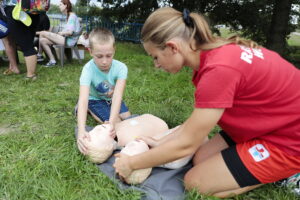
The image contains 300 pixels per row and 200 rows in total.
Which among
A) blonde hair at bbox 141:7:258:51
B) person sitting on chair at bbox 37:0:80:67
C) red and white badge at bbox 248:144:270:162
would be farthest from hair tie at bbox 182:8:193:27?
person sitting on chair at bbox 37:0:80:67

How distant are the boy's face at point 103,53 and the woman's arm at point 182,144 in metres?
0.97

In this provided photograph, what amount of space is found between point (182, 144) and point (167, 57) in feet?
1.54

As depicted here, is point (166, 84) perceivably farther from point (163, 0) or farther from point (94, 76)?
point (163, 0)

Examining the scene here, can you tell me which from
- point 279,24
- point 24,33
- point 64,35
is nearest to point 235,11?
point 279,24

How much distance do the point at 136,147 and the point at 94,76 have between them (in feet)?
3.20

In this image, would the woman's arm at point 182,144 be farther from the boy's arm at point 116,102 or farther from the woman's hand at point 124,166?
the boy's arm at point 116,102

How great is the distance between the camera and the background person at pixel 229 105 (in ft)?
4.60

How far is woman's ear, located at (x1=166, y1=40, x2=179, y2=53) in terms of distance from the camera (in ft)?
4.78

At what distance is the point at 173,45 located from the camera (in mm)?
1470

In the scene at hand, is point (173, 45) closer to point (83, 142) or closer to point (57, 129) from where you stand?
point (83, 142)

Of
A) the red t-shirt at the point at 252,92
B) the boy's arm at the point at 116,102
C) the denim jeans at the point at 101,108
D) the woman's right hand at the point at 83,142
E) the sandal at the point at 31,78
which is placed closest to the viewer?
the red t-shirt at the point at 252,92

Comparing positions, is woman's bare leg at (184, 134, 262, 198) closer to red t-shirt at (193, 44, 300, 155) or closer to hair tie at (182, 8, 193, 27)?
red t-shirt at (193, 44, 300, 155)

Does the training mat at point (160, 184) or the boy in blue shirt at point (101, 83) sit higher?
the boy in blue shirt at point (101, 83)

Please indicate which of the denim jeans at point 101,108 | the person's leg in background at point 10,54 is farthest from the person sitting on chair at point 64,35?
the denim jeans at point 101,108
